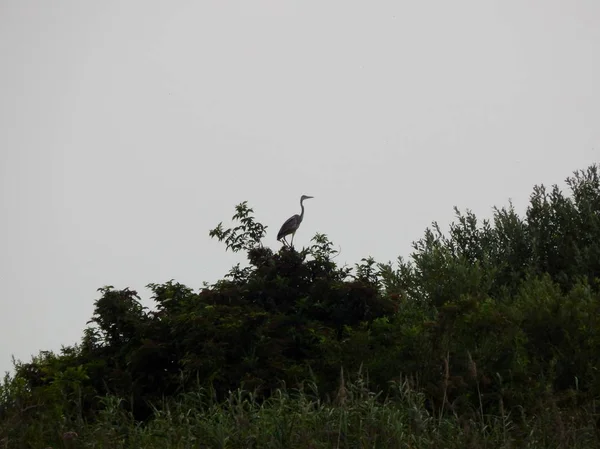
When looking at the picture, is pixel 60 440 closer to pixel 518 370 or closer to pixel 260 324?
pixel 260 324

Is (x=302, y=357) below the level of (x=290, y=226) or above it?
below

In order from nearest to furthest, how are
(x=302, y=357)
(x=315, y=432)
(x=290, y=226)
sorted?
(x=315, y=432) → (x=302, y=357) → (x=290, y=226)

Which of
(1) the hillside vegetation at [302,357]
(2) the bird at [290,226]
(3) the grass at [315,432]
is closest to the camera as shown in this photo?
(3) the grass at [315,432]

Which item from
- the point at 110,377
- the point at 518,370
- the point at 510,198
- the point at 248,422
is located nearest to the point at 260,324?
the point at 110,377

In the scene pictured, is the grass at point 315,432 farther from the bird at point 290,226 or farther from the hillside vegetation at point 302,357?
the bird at point 290,226

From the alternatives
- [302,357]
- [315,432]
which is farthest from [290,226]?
[315,432]

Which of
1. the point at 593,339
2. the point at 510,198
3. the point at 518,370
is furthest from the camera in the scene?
the point at 510,198

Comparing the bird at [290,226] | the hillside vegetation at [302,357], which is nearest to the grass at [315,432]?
the hillside vegetation at [302,357]

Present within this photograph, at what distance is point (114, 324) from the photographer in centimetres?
1370

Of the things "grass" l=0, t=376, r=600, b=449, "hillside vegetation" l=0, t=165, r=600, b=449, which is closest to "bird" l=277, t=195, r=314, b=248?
"hillside vegetation" l=0, t=165, r=600, b=449

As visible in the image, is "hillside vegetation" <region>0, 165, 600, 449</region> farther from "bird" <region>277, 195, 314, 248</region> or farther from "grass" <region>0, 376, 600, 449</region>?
"bird" <region>277, 195, 314, 248</region>

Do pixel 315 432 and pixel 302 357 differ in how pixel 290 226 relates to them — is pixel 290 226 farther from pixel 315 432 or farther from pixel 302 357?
pixel 315 432

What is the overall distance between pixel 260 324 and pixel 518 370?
384 centimetres

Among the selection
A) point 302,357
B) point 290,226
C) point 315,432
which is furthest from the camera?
point 290,226
